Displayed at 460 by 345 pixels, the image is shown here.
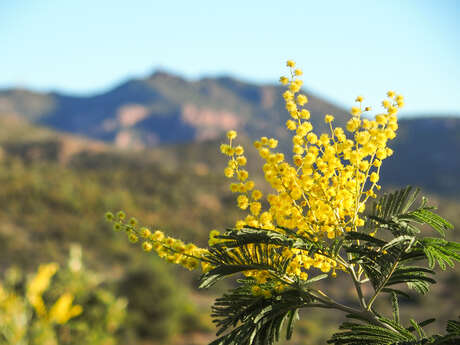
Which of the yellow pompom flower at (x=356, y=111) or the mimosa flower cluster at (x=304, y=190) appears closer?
the mimosa flower cluster at (x=304, y=190)

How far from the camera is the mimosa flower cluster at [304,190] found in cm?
159

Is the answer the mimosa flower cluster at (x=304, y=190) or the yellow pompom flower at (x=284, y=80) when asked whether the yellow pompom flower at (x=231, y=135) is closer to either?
the mimosa flower cluster at (x=304, y=190)

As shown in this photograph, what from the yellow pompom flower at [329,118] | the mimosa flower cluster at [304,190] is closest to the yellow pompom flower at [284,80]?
the mimosa flower cluster at [304,190]

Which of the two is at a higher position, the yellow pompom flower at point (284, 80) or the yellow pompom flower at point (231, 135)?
the yellow pompom flower at point (284, 80)

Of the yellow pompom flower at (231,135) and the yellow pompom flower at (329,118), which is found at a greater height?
the yellow pompom flower at (329,118)

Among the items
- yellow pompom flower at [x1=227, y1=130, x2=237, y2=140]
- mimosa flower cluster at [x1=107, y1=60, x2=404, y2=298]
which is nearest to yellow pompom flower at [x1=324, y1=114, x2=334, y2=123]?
mimosa flower cluster at [x1=107, y1=60, x2=404, y2=298]

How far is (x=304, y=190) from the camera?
1.64 m

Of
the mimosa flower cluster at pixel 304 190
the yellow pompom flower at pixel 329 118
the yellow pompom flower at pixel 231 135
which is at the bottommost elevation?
the mimosa flower cluster at pixel 304 190

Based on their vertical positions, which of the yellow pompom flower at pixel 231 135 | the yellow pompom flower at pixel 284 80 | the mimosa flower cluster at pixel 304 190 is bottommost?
the mimosa flower cluster at pixel 304 190

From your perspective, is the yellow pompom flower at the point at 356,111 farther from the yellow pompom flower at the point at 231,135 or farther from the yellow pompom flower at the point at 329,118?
the yellow pompom flower at the point at 231,135

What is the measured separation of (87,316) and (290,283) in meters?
8.36

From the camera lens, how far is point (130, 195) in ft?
145

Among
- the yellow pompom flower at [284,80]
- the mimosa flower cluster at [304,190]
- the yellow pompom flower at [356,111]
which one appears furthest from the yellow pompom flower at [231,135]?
the yellow pompom flower at [356,111]

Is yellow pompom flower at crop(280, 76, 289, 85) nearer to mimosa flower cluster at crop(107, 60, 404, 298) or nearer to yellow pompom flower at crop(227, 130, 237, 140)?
mimosa flower cluster at crop(107, 60, 404, 298)
